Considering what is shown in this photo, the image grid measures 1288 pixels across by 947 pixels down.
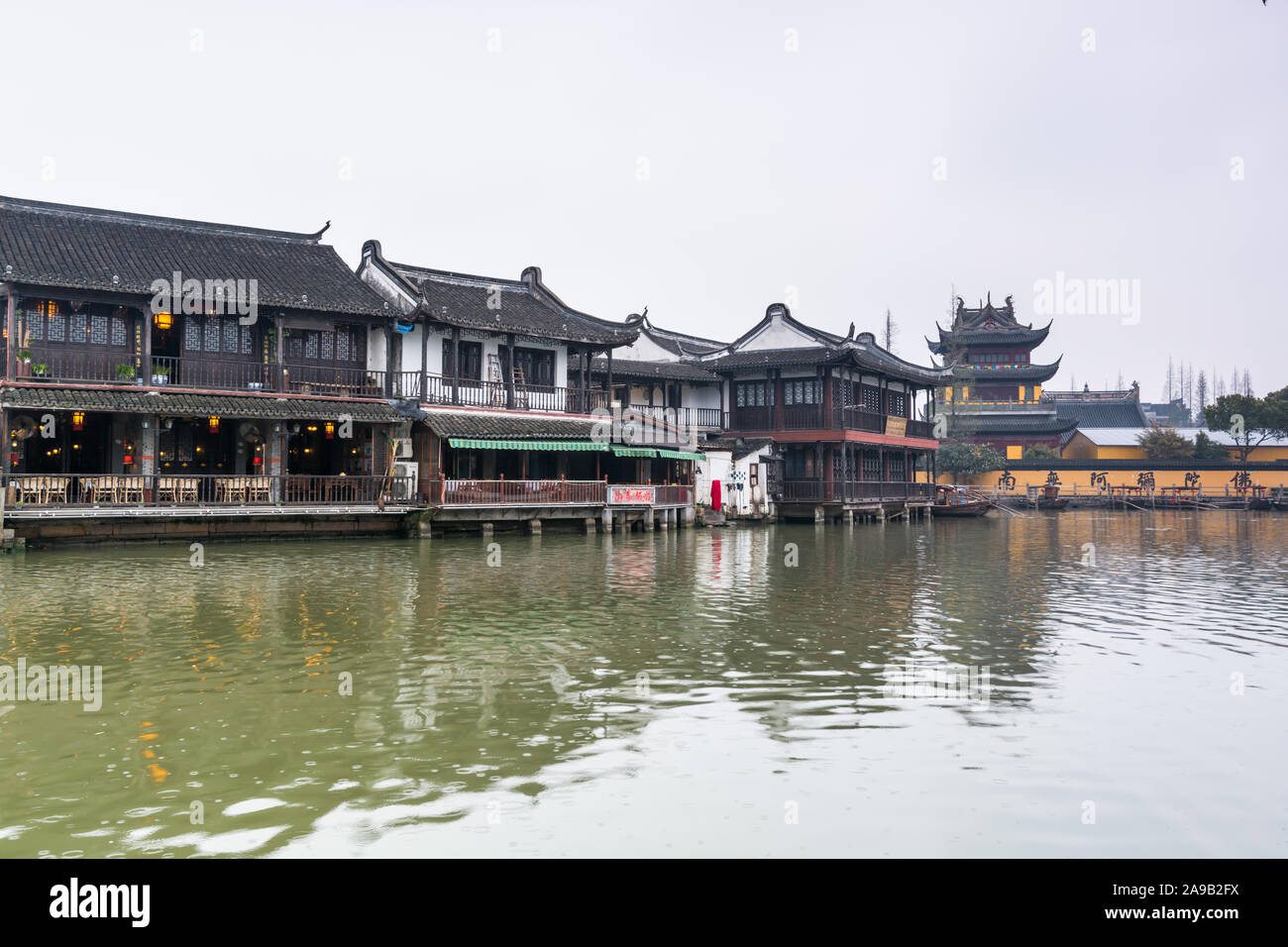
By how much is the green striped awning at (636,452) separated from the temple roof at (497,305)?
154 inches

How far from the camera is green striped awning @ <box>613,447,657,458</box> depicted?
31.1 metres

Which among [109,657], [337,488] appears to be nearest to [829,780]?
[109,657]

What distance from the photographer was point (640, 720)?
26.5 ft

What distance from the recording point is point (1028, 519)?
4516 cm

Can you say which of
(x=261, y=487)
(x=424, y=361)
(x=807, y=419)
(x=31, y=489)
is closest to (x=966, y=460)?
(x=807, y=419)

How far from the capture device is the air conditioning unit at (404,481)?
27266 mm

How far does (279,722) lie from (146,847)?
2.55 m

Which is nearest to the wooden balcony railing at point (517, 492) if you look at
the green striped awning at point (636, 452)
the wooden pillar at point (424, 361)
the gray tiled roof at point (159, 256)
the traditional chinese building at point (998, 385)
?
the green striped awning at point (636, 452)

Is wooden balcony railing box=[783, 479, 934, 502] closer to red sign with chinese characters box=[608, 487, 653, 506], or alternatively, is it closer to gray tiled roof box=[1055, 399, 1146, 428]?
red sign with chinese characters box=[608, 487, 653, 506]

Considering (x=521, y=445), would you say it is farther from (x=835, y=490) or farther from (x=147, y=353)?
(x=835, y=490)

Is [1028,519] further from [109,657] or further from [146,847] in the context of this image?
[146,847]

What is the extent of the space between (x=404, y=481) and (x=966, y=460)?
131ft
